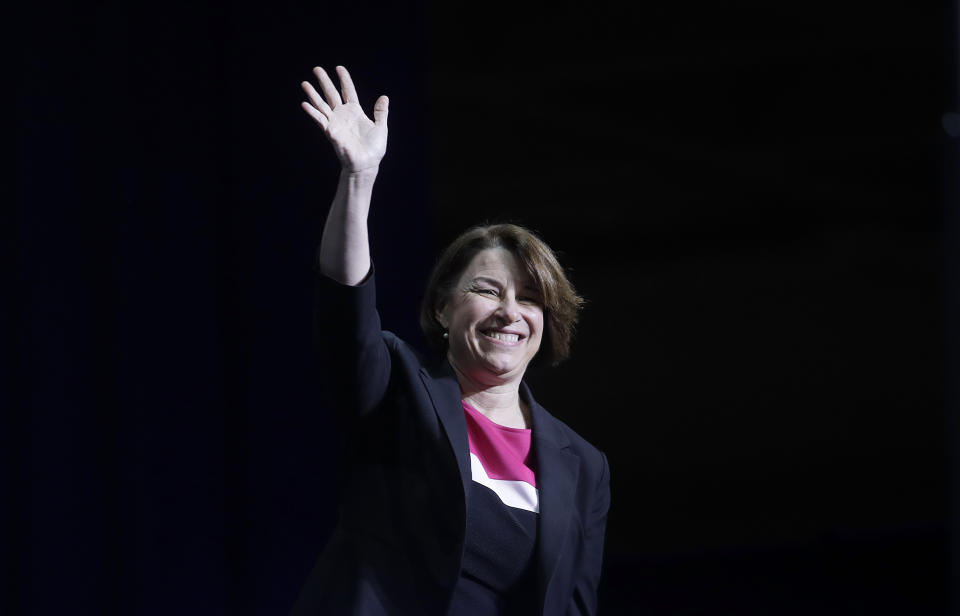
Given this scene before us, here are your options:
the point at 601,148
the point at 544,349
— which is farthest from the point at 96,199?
the point at 601,148

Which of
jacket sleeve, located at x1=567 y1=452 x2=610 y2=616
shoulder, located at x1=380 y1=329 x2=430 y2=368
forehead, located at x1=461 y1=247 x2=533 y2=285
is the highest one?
forehead, located at x1=461 y1=247 x2=533 y2=285

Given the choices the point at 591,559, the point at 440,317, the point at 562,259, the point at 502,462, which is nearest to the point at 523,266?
the point at 440,317

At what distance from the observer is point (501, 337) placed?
4.54ft

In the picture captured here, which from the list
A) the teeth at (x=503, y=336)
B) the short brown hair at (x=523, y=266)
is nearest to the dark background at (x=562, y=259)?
the short brown hair at (x=523, y=266)

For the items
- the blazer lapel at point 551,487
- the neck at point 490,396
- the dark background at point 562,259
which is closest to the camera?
the blazer lapel at point 551,487

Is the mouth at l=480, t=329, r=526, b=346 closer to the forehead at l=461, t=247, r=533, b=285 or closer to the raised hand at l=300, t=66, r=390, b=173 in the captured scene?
the forehead at l=461, t=247, r=533, b=285

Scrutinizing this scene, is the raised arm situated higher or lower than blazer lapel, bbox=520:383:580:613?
higher

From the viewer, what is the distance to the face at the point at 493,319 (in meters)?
1.38

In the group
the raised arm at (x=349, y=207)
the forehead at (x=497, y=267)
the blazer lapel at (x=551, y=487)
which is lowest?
the blazer lapel at (x=551, y=487)

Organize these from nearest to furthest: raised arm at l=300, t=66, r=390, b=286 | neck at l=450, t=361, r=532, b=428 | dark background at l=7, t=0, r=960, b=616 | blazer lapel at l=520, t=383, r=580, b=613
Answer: raised arm at l=300, t=66, r=390, b=286 → blazer lapel at l=520, t=383, r=580, b=613 → neck at l=450, t=361, r=532, b=428 → dark background at l=7, t=0, r=960, b=616

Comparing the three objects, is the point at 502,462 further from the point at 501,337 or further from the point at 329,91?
the point at 329,91

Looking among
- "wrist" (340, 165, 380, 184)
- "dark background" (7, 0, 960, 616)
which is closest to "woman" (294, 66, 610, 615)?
"wrist" (340, 165, 380, 184)

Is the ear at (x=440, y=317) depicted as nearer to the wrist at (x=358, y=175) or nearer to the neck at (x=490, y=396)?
the neck at (x=490, y=396)

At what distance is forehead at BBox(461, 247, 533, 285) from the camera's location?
141 centimetres
